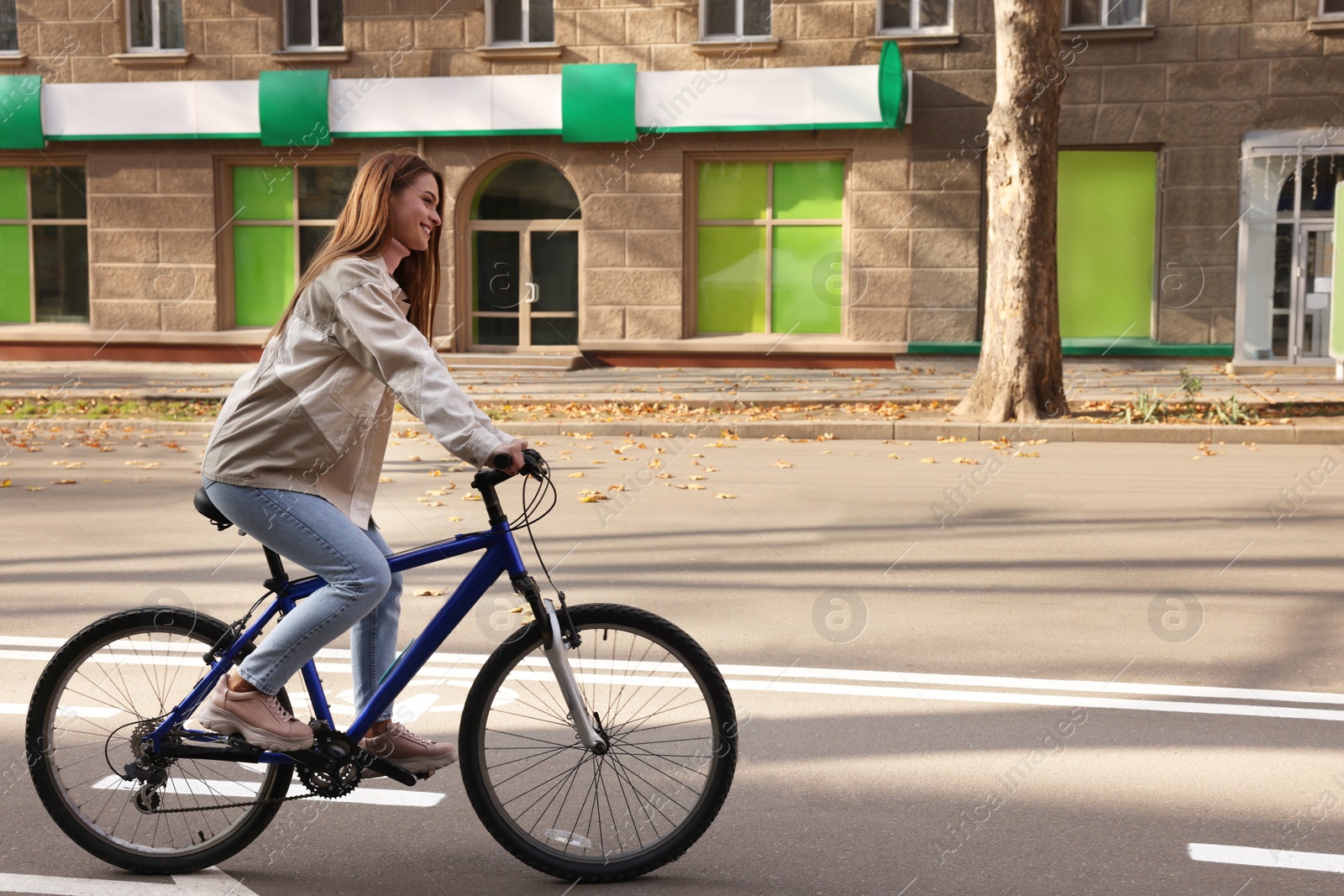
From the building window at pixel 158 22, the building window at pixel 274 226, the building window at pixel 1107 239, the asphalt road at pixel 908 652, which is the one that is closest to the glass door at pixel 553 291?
the building window at pixel 274 226

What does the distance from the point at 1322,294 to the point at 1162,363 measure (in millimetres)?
2351

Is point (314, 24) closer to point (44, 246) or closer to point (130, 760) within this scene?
point (44, 246)

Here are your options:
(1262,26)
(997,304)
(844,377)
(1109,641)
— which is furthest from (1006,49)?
(1109,641)

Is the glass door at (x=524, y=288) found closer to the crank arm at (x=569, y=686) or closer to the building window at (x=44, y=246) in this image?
the building window at (x=44, y=246)

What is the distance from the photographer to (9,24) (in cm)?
2362

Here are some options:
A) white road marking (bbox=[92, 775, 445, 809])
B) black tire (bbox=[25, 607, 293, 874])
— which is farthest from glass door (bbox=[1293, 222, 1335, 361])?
black tire (bbox=[25, 607, 293, 874])

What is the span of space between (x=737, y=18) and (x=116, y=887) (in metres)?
19.7

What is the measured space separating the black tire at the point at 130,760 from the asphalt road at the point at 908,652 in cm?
10

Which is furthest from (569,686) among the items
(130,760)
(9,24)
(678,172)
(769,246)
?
(9,24)

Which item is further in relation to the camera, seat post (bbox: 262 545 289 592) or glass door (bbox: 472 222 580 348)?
glass door (bbox: 472 222 580 348)

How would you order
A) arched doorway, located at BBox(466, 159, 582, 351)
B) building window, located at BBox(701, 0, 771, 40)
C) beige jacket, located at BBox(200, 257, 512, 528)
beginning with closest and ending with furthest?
beige jacket, located at BBox(200, 257, 512, 528)
building window, located at BBox(701, 0, 771, 40)
arched doorway, located at BBox(466, 159, 582, 351)

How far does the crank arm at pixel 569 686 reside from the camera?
3.63m

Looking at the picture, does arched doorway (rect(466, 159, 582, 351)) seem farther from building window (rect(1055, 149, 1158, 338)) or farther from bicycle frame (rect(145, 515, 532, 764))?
bicycle frame (rect(145, 515, 532, 764))

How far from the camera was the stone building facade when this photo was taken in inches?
814
